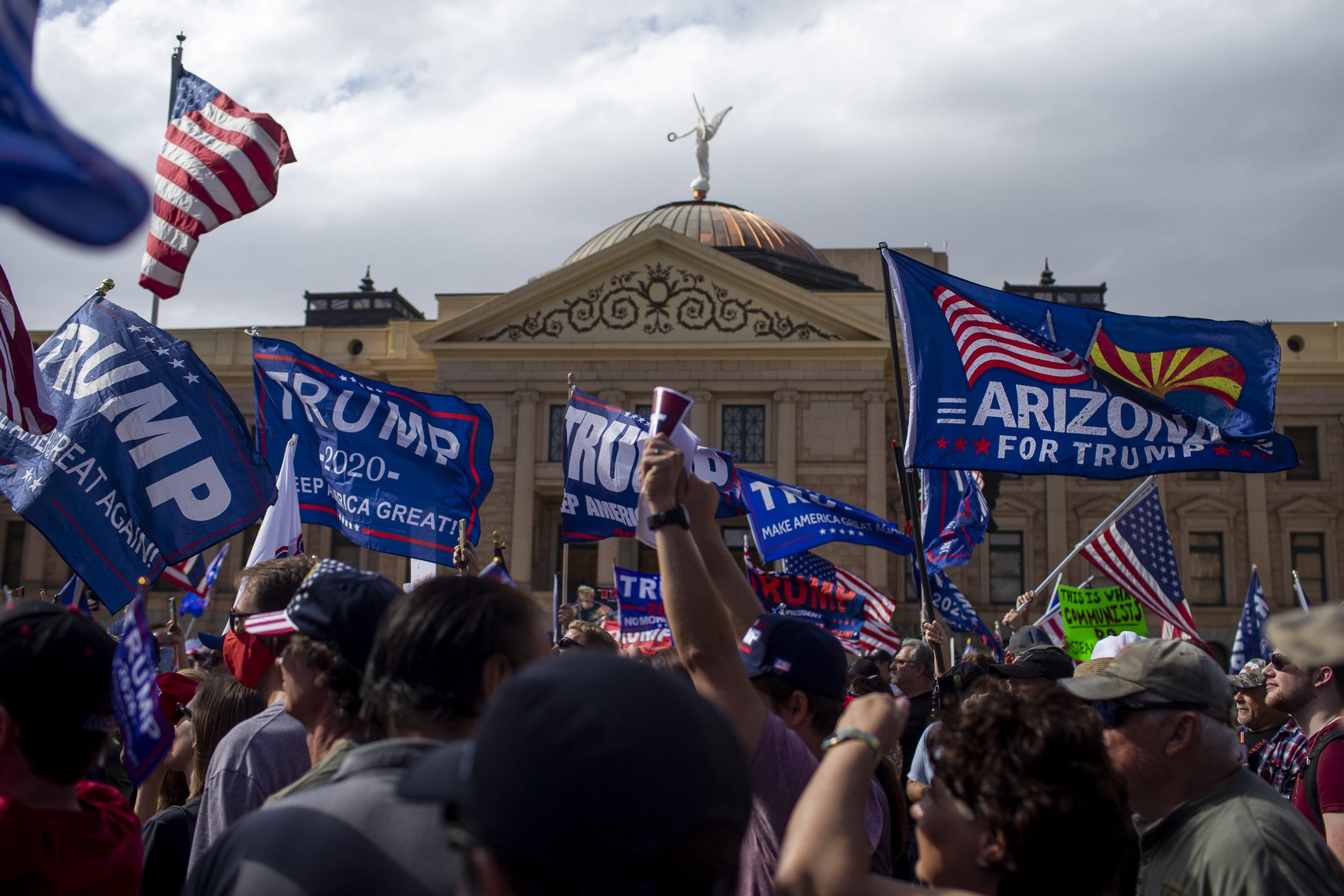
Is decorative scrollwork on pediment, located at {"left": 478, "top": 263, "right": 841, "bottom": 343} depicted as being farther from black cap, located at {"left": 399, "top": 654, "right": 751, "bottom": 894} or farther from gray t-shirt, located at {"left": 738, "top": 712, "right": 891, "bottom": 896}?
→ black cap, located at {"left": 399, "top": 654, "right": 751, "bottom": 894}

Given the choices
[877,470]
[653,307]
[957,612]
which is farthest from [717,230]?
[957,612]

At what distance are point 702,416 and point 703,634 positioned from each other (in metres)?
32.4

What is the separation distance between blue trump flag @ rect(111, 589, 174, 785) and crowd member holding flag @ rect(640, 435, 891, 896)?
3.90 ft

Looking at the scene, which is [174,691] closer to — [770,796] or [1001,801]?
[770,796]

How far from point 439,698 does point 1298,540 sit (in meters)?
39.7

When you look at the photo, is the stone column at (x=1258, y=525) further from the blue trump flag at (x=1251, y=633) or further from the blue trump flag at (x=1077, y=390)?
the blue trump flag at (x=1077, y=390)

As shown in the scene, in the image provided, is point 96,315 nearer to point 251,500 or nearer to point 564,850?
point 251,500

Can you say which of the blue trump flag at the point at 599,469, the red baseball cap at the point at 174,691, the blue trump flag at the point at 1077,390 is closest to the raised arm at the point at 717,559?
the red baseball cap at the point at 174,691

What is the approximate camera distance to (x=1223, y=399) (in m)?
7.63

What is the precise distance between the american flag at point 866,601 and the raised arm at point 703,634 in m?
8.76

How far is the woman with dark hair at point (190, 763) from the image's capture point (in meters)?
→ 3.58

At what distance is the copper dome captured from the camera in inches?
1641

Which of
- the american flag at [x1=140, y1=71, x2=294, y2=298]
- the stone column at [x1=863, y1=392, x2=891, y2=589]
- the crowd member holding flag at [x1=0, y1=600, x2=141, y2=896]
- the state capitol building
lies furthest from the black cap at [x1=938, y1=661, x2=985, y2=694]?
the state capitol building

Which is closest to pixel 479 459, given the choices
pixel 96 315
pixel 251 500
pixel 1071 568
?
pixel 251 500
